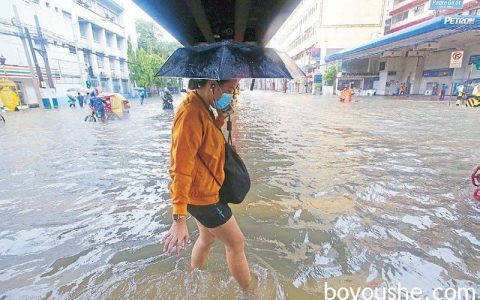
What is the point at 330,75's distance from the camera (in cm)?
4116

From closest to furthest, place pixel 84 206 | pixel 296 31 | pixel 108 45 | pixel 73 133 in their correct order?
1. pixel 84 206
2. pixel 73 133
3. pixel 108 45
4. pixel 296 31

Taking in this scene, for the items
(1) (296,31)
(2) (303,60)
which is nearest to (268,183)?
(2) (303,60)

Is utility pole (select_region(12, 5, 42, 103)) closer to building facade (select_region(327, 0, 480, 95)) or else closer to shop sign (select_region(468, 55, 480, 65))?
building facade (select_region(327, 0, 480, 95))

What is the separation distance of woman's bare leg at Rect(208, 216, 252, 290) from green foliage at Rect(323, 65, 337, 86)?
42454mm

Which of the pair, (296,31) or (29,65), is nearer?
(29,65)

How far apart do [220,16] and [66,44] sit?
113 feet

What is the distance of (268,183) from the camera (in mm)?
4996

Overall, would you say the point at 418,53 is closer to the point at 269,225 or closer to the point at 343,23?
the point at 343,23

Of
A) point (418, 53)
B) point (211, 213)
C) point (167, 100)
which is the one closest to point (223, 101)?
point (211, 213)

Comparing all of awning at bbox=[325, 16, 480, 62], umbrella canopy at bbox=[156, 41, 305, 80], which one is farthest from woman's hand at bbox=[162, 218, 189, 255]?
awning at bbox=[325, 16, 480, 62]

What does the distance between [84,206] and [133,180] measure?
47.6 inches

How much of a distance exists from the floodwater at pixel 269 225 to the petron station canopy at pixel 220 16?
2.36m

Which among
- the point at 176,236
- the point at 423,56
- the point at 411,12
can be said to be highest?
the point at 411,12

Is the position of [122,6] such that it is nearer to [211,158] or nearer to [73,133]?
[73,133]
